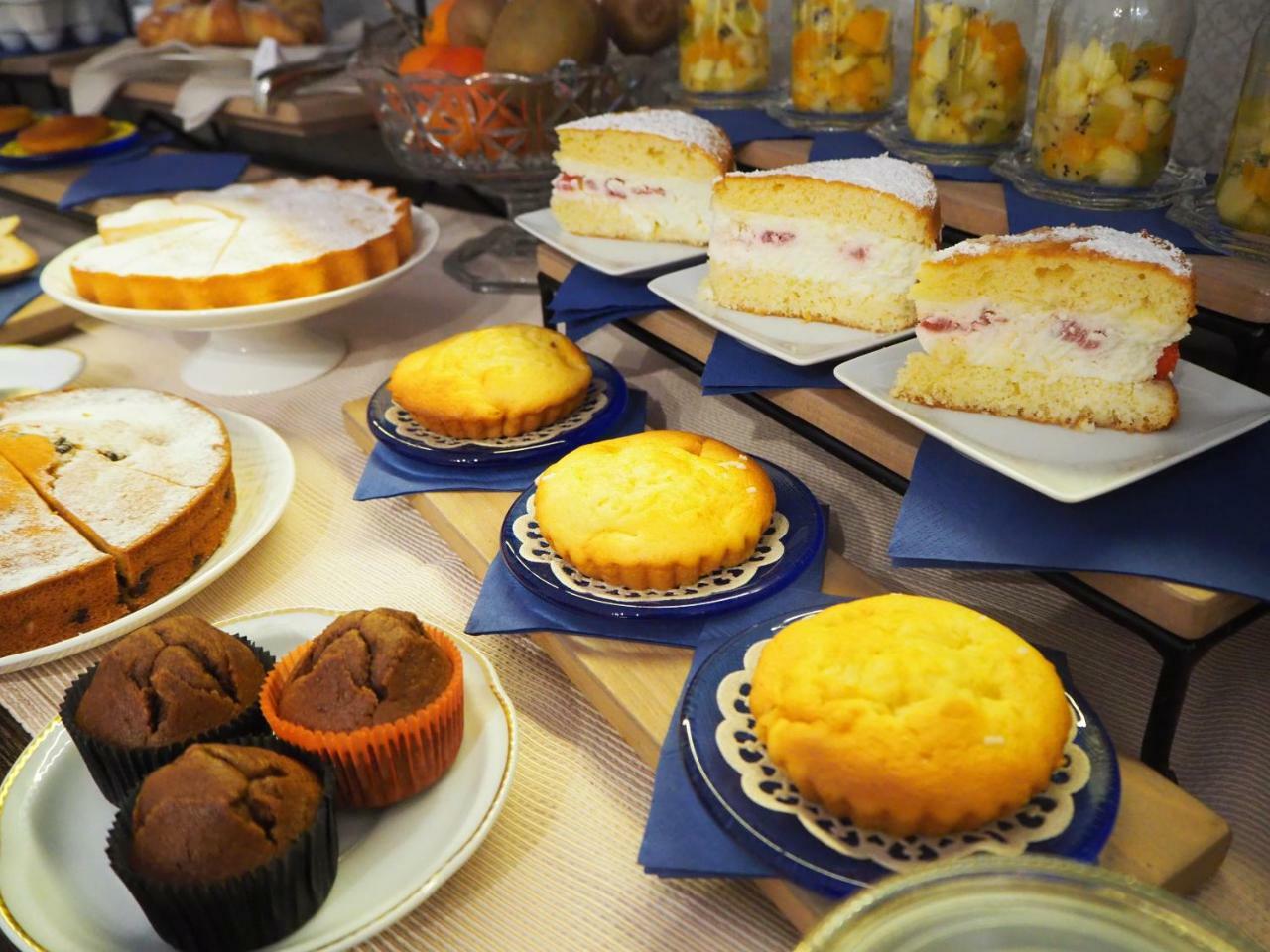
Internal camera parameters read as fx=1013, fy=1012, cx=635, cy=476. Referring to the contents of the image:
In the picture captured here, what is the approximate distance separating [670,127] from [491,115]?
1.38 ft

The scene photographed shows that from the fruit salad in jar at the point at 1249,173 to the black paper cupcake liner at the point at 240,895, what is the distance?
864 millimetres

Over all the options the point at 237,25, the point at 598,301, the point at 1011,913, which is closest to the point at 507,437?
the point at 598,301

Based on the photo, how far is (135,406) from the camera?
114cm

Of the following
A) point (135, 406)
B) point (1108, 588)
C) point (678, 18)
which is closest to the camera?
point (1108, 588)

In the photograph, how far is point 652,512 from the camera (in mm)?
813

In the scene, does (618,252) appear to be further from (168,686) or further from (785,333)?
(168,686)

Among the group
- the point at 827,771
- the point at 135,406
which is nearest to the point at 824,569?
the point at 827,771

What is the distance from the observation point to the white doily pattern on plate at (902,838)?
565 mm

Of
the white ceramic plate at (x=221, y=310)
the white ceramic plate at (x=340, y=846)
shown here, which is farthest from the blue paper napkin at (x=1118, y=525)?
the white ceramic plate at (x=221, y=310)

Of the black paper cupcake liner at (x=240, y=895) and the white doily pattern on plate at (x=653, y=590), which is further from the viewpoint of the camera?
the white doily pattern on plate at (x=653, y=590)

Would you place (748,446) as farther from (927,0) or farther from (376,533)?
(927,0)

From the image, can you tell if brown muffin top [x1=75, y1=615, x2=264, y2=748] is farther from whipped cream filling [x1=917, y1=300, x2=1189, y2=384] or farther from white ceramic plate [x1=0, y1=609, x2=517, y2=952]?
whipped cream filling [x1=917, y1=300, x2=1189, y2=384]

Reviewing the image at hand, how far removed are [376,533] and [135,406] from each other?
1.06 feet

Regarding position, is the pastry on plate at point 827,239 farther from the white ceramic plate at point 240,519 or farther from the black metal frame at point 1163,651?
the white ceramic plate at point 240,519
